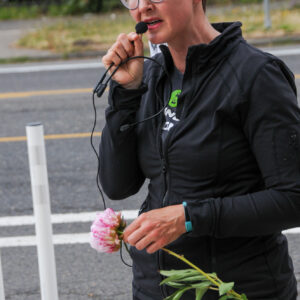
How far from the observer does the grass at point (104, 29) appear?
44.0 feet

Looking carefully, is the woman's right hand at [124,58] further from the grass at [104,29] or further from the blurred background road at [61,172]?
the grass at [104,29]

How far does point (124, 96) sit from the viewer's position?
2.02 meters

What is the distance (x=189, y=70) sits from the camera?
192cm

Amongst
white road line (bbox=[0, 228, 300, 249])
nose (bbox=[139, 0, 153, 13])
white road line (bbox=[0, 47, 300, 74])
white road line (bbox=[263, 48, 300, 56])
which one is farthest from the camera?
white road line (bbox=[0, 47, 300, 74])

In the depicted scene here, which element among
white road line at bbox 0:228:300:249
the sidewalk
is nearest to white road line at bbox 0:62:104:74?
the sidewalk

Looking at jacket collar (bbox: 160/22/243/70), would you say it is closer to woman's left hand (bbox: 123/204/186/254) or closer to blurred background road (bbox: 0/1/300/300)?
woman's left hand (bbox: 123/204/186/254)

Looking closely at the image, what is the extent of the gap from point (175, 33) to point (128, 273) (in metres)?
2.88

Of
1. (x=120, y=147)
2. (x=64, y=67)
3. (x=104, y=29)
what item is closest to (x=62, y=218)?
(x=120, y=147)

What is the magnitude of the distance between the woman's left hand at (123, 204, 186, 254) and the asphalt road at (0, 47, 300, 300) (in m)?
2.57

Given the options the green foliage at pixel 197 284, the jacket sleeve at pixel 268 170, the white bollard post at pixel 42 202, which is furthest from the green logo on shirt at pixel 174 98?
the white bollard post at pixel 42 202

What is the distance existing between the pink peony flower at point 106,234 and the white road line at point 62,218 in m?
3.52

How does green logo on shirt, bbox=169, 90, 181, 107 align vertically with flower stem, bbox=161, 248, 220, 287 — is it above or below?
above

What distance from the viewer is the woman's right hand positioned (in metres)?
2.00

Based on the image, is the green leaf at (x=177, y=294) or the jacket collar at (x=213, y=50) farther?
the jacket collar at (x=213, y=50)
